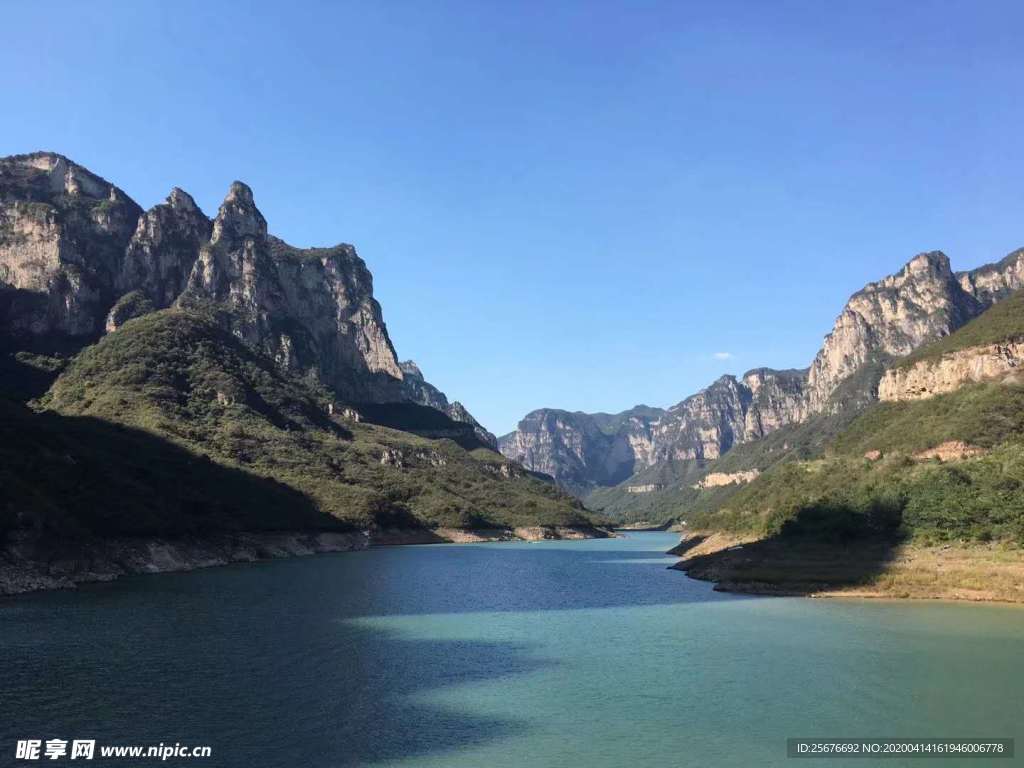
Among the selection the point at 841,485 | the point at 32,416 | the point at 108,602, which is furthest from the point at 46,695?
the point at 841,485

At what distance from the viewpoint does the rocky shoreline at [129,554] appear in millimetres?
79188

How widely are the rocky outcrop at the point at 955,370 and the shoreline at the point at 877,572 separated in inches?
2391

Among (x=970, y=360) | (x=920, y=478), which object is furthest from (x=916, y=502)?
(x=970, y=360)

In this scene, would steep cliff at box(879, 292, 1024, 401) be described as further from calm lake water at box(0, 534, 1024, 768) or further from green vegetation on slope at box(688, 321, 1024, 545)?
calm lake water at box(0, 534, 1024, 768)

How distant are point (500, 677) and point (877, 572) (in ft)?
167

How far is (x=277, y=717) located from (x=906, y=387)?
147562mm

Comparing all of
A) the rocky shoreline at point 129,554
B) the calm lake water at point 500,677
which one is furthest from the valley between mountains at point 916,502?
the rocky shoreline at point 129,554

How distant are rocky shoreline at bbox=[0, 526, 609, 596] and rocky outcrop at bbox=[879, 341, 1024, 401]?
395ft

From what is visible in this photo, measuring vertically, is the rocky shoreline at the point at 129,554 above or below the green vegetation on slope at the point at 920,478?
below

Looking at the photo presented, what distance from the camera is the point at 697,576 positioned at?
329 feet

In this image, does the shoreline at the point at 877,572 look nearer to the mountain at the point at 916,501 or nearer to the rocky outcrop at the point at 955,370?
the mountain at the point at 916,501

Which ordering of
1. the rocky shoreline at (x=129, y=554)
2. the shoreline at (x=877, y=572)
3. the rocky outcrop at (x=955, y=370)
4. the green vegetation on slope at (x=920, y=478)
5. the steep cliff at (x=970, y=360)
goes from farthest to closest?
the steep cliff at (x=970, y=360) → the rocky outcrop at (x=955, y=370) → the green vegetation on slope at (x=920, y=478) → the rocky shoreline at (x=129, y=554) → the shoreline at (x=877, y=572)

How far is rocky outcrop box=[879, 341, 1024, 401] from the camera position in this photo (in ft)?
422

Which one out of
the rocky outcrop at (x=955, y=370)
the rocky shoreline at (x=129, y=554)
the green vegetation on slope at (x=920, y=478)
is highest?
the rocky outcrop at (x=955, y=370)
